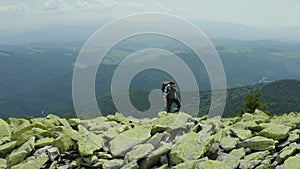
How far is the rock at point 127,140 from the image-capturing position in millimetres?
15024

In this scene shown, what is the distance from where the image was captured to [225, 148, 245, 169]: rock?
1290cm

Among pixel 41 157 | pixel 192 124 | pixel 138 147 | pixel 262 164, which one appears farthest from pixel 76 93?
pixel 262 164

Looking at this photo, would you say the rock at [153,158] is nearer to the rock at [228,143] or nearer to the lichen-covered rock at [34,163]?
the rock at [228,143]

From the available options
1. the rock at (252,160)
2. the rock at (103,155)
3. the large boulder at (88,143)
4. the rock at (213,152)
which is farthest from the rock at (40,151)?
the rock at (252,160)

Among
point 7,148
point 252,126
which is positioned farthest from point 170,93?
point 7,148

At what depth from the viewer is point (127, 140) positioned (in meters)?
15.9

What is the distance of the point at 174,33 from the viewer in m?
20.6

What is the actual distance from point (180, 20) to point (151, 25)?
555 centimetres

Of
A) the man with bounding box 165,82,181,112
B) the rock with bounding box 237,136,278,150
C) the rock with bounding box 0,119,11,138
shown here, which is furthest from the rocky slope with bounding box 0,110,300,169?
the man with bounding box 165,82,181,112

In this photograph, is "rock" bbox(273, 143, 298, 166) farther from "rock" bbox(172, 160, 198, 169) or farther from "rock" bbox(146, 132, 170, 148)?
"rock" bbox(146, 132, 170, 148)

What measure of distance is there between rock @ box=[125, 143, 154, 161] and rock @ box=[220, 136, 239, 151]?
11.6ft

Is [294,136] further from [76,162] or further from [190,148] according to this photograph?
[76,162]

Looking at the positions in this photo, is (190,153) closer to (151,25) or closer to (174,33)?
(174,33)

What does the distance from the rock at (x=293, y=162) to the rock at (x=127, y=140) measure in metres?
6.74
